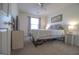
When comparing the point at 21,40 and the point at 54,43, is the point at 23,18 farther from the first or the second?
the point at 54,43

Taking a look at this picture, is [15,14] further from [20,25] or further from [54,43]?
[54,43]

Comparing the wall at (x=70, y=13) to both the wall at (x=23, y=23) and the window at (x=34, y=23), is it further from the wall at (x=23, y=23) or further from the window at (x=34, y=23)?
the wall at (x=23, y=23)

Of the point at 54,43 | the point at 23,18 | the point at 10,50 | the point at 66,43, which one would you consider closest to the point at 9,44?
the point at 10,50

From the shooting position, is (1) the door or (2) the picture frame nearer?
(1) the door

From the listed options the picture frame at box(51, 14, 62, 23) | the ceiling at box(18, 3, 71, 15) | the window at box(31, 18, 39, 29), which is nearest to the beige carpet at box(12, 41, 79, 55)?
the window at box(31, 18, 39, 29)

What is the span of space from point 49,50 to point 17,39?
53 centimetres

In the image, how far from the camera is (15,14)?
1469mm

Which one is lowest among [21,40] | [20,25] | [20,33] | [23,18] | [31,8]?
[21,40]

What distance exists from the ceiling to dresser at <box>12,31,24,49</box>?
36 cm

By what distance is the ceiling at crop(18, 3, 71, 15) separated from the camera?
1.47 metres

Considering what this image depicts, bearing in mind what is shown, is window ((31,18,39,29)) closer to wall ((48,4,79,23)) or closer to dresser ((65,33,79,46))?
wall ((48,4,79,23))

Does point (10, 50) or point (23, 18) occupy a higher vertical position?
point (23, 18)
